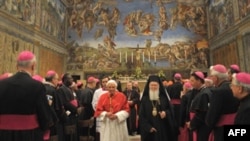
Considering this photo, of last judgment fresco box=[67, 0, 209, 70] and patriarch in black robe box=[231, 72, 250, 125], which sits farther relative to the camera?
last judgment fresco box=[67, 0, 209, 70]

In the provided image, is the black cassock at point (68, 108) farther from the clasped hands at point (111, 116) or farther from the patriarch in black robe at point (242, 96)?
the patriarch in black robe at point (242, 96)

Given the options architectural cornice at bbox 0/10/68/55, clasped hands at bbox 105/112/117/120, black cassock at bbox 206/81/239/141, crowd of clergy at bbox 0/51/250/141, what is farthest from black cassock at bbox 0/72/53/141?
architectural cornice at bbox 0/10/68/55

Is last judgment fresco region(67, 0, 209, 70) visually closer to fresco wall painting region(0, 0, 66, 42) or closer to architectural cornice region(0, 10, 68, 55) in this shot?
fresco wall painting region(0, 0, 66, 42)

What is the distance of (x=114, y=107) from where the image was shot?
578 cm

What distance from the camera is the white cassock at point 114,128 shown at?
18.4 ft

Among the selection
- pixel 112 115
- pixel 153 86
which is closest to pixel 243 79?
pixel 153 86

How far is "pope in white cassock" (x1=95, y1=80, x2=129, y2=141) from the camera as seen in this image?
5.62m

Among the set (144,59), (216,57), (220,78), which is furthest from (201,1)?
(220,78)

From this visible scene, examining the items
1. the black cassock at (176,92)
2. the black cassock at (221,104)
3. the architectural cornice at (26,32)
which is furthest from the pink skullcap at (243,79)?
the architectural cornice at (26,32)

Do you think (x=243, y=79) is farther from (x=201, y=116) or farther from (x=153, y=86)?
(x=153, y=86)

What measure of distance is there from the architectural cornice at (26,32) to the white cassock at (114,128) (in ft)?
26.7

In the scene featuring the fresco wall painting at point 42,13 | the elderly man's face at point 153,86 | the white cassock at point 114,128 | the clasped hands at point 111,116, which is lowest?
the white cassock at point 114,128

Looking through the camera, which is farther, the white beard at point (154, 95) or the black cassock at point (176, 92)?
the black cassock at point (176, 92)

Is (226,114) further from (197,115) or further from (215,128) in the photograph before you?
(197,115)
